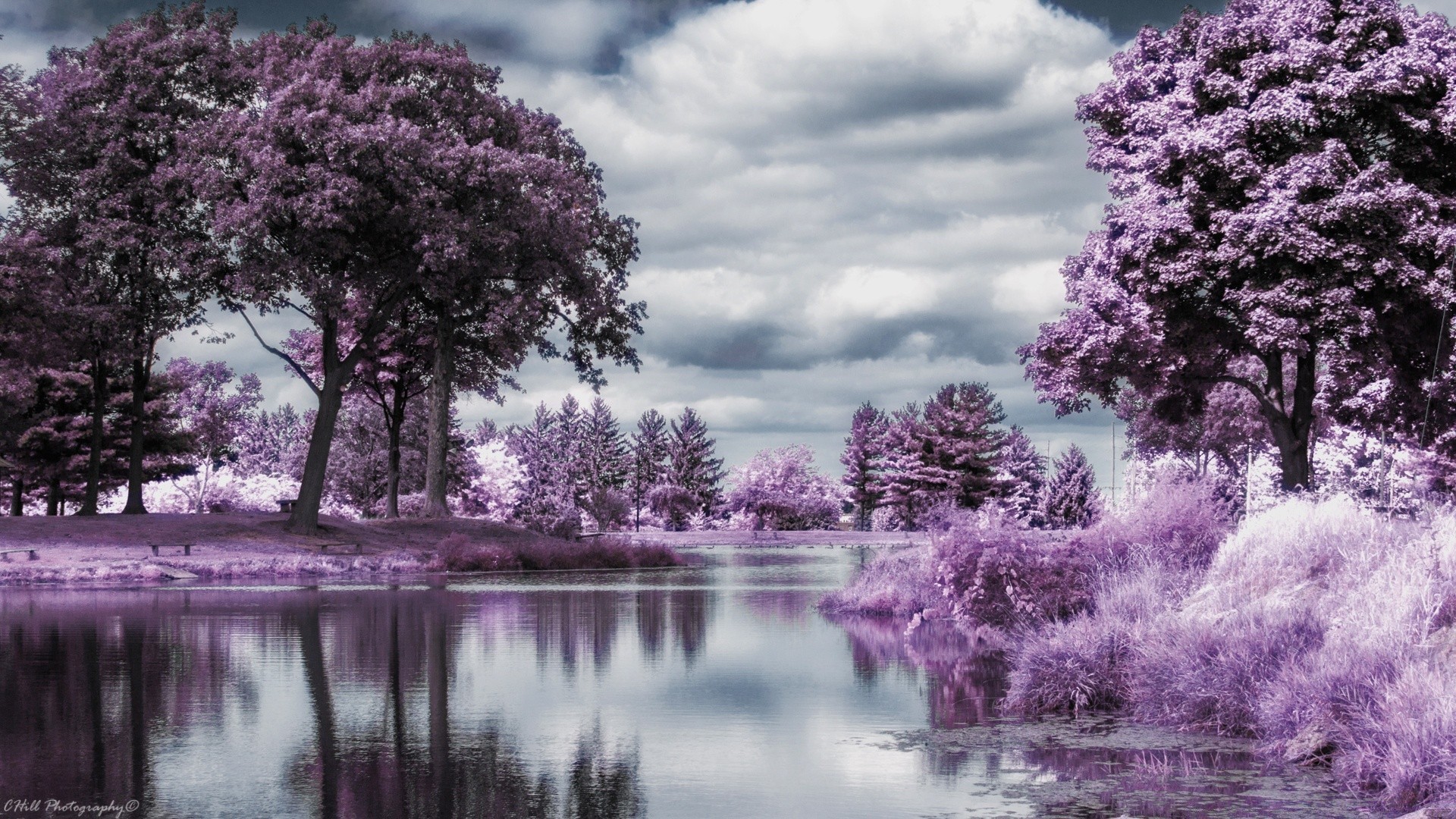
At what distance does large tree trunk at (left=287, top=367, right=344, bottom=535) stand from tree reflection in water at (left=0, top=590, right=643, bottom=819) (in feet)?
65.7

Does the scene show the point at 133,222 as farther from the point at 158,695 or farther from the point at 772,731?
the point at 772,731

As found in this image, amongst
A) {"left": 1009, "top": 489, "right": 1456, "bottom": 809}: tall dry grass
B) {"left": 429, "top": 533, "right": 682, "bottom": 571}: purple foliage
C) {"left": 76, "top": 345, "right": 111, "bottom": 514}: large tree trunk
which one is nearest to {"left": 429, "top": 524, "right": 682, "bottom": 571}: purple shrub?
{"left": 429, "top": 533, "right": 682, "bottom": 571}: purple foliage

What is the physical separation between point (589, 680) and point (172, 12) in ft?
133

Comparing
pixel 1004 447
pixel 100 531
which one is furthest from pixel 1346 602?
pixel 1004 447

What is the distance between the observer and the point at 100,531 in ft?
136

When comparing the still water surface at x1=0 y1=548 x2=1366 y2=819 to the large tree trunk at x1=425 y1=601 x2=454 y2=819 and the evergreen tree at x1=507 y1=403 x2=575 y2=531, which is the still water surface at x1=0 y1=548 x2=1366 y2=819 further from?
→ the evergreen tree at x1=507 y1=403 x2=575 y2=531

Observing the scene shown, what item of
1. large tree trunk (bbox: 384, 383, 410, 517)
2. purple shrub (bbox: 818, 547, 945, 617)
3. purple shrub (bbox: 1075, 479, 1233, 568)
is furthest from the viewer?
large tree trunk (bbox: 384, 383, 410, 517)

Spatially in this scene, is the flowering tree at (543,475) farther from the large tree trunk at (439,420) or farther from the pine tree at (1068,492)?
the pine tree at (1068,492)

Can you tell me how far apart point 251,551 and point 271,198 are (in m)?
10.1

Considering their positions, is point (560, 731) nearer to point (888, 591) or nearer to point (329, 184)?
point (888, 591)

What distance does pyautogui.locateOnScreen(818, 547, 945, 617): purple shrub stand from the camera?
960 inches

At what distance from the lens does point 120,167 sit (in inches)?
1743

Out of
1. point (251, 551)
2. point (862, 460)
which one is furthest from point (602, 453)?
point (251, 551)

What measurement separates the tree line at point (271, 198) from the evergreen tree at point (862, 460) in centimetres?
7158
